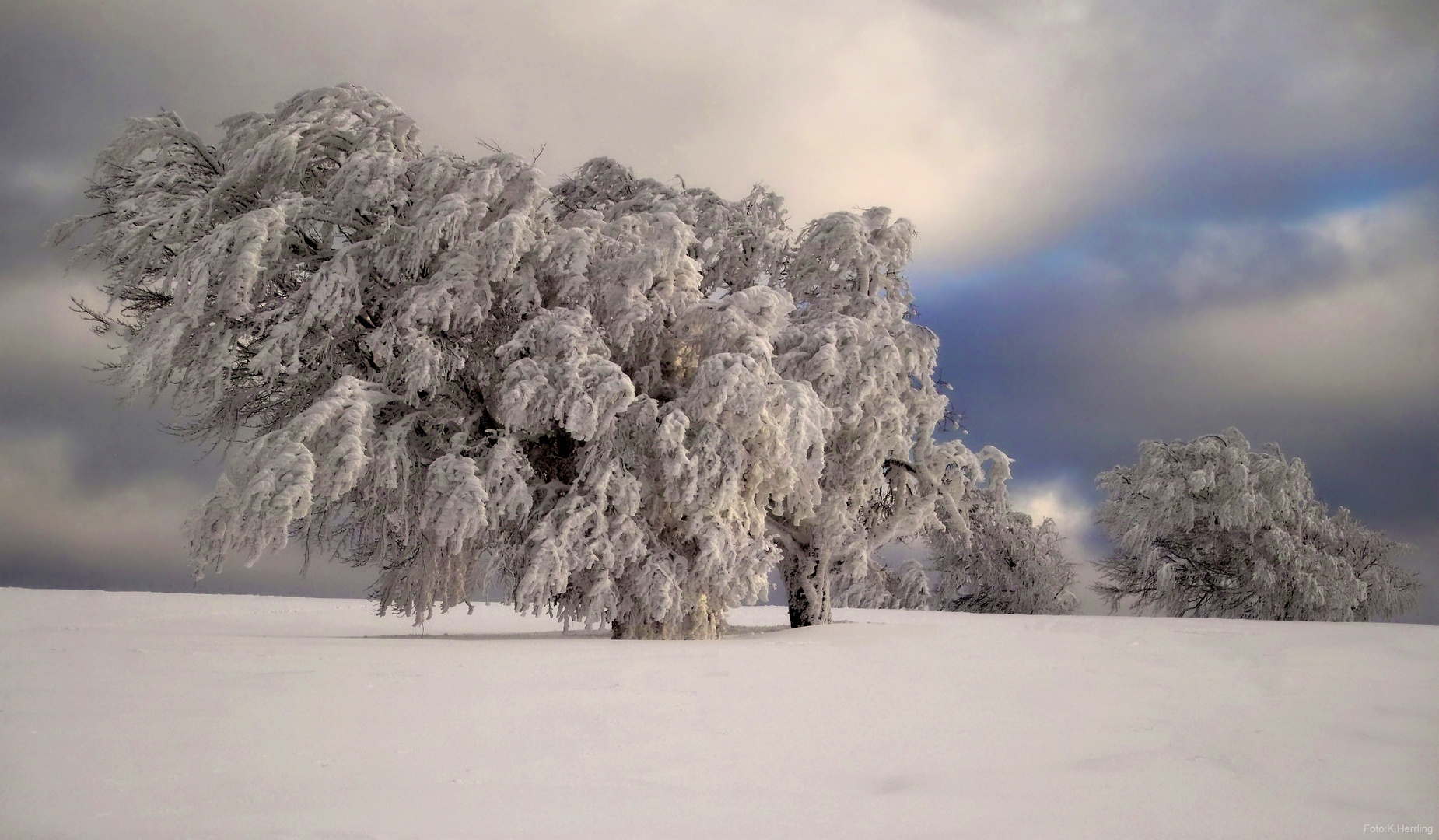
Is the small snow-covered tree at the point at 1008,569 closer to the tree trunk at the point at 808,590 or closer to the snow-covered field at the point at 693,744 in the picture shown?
the tree trunk at the point at 808,590

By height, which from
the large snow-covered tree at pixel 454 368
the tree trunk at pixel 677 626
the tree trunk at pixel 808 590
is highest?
the large snow-covered tree at pixel 454 368

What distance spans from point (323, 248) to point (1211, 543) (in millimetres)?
19062

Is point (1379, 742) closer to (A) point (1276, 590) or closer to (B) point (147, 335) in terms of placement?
(B) point (147, 335)

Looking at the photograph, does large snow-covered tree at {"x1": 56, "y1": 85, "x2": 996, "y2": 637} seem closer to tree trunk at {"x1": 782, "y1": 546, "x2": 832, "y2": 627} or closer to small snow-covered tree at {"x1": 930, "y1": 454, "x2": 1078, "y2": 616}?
tree trunk at {"x1": 782, "y1": 546, "x2": 832, "y2": 627}

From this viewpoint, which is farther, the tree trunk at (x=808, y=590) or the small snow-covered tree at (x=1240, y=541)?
the small snow-covered tree at (x=1240, y=541)

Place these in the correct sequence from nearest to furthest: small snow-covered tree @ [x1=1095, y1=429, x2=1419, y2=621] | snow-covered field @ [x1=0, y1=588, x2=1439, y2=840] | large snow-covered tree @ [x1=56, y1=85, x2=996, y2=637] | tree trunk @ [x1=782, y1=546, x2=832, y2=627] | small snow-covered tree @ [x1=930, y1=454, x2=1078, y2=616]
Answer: snow-covered field @ [x1=0, y1=588, x2=1439, y2=840] → large snow-covered tree @ [x1=56, y1=85, x2=996, y2=637] → tree trunk @ [x1=782, y1=546, x2=832, y2=627] → small snow-covered tree @ [x1=1095, y1=429, x2=1419, y2=621] → small snow-covered tree @ [x1=930, y1=454, x2=1078, y2=616]

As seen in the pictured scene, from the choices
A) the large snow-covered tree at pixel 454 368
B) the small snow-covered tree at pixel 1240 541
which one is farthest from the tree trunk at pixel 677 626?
the small snow-covered tree at pixel 1240 541

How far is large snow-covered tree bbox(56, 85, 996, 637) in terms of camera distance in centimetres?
1170

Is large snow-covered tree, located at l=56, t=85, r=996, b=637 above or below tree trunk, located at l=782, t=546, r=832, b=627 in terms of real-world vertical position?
above

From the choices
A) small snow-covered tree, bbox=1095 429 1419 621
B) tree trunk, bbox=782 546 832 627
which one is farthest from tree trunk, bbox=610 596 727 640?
small snow-covered tree, bbox=1095 429 1419 621

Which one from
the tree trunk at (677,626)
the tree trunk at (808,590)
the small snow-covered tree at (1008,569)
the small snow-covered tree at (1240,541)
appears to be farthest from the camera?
the small snow-covered tree at (1008,569)

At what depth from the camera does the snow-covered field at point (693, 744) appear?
370 centimetres

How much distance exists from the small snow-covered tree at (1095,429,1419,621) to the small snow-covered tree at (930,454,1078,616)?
173 centimetres

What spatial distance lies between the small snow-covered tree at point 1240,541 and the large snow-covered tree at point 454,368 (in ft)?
35.7
